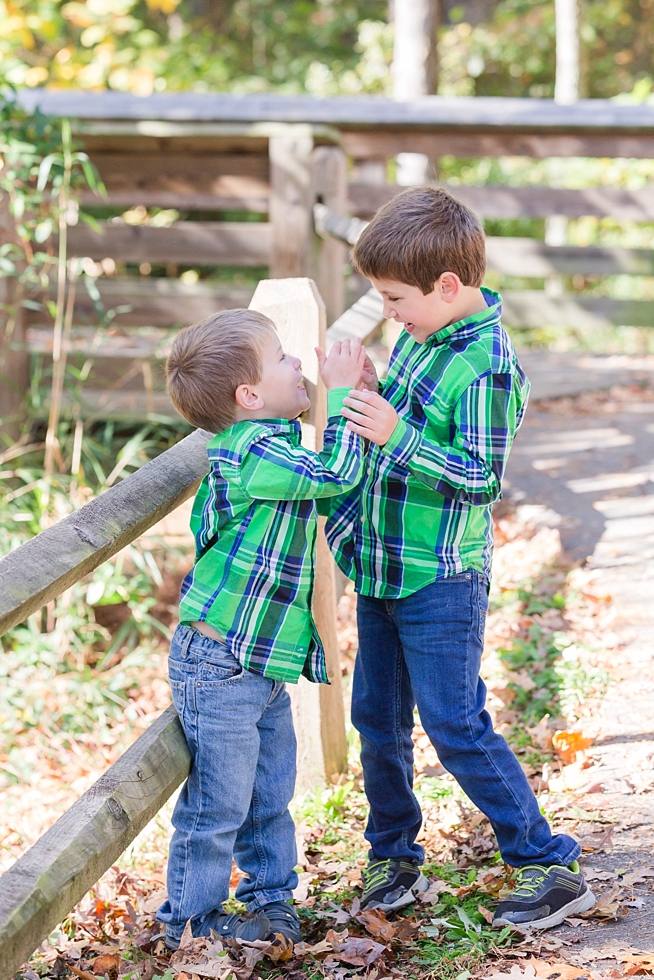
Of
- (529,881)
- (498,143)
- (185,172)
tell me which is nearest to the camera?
(529,881)

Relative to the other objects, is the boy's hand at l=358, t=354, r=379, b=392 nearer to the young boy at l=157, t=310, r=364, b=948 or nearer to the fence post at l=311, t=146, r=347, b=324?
the young boy at l=157, t=310, r=364, b=948

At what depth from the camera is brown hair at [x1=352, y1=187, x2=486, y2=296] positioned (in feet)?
6.81

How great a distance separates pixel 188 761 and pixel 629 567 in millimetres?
2658

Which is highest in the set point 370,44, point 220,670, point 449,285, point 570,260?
point 370,44

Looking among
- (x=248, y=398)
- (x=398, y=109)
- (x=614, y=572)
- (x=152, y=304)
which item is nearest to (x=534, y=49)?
(x=398, y=109)

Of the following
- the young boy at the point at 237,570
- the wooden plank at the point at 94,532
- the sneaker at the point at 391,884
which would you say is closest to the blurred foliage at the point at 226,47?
the wooden plank at the point at 94,532

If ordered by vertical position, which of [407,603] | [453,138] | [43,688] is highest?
[453,138]

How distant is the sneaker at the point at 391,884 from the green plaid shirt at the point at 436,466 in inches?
28.1

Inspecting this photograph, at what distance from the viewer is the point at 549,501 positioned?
524 centimetres

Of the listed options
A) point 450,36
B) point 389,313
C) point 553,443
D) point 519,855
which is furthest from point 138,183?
point 450,36

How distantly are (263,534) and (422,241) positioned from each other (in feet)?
2.20

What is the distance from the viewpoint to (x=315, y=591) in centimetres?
281

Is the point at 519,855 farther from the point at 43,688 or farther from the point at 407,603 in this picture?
the point at 43,688

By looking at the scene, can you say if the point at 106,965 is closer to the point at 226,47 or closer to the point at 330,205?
the point at 330,205
